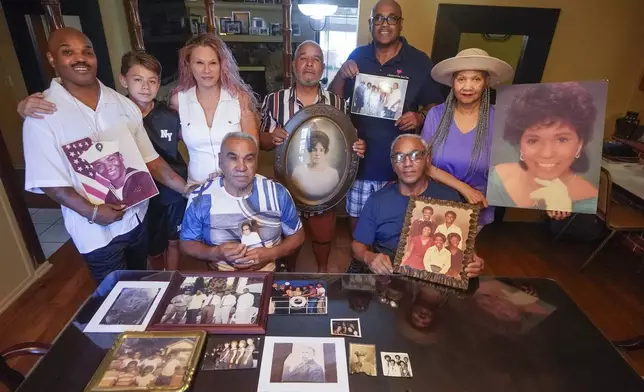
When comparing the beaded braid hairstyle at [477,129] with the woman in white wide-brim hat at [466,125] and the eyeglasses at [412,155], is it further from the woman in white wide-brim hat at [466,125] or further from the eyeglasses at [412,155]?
the eyeglasses at [412,155]

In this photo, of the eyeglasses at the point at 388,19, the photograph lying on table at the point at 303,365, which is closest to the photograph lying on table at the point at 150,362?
the photograph lying on table at the point at 303,365

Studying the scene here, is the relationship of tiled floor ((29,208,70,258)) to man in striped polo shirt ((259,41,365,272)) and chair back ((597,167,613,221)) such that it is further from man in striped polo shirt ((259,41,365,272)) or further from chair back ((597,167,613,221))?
chair back ((597,167,613,221))

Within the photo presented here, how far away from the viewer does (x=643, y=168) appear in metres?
3.16

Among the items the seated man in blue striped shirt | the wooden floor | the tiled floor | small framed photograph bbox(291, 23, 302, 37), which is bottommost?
the wooden floor

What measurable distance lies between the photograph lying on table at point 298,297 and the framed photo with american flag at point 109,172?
0.80m

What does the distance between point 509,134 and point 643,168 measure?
7.26 ft

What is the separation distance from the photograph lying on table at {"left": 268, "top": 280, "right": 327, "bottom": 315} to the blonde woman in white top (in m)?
0.84

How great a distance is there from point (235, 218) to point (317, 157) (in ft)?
1.96

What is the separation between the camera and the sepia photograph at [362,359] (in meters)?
1.16

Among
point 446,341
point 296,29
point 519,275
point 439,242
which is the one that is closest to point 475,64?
point 439,242

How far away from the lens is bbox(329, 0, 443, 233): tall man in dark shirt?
2.14 metres

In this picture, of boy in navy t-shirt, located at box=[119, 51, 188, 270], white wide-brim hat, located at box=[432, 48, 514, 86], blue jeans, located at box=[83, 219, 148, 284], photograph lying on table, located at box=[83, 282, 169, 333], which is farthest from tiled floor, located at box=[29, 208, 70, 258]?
white wide-brim hat, located at box=[432, 48, 514, 86]

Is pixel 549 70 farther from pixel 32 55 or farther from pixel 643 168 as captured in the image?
pixel 32 55

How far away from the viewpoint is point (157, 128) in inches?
80.7
